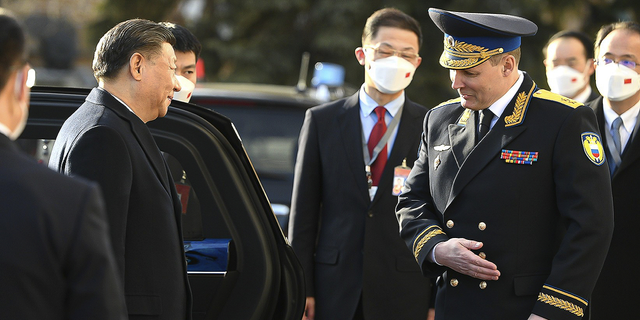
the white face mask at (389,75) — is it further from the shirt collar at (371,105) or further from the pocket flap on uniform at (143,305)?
the pocket flap on uniform at (143,305)

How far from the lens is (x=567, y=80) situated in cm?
477

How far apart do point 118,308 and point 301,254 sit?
5.76 feet

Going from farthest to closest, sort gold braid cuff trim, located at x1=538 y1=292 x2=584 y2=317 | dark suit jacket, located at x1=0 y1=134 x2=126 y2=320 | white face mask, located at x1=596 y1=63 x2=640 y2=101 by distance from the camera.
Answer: white face mask, located at x1=596 y1=63 x2=640 y2=101 < gold braid cuff trim, located at x1=538 y1=292 x2=584 y2=317 < dark suit jacket, located at x1=0 y1=134 x2=126 y2=320

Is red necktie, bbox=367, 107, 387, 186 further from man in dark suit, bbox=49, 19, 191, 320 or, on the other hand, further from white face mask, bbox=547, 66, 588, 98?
white face mask, bbox=547, 66, 588, 98

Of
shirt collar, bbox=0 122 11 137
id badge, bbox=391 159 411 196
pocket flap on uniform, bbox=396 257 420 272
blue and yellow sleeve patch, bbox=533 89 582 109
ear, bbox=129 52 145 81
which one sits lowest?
pocket flap on uniform, bbox=396 257 420 272

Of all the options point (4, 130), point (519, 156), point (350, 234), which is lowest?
point (350, 234)

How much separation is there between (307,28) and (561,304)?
1042cm

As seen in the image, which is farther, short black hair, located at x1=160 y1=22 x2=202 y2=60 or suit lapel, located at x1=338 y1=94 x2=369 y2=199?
short black hair, located at x1=160 y1=22 x2=202 y2=60

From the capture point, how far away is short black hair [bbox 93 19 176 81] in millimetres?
2250

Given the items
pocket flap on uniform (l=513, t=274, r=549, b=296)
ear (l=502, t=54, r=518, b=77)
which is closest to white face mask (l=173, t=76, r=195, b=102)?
ear (l=502, t=54, r=518, b=77)

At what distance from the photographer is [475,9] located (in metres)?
11.0

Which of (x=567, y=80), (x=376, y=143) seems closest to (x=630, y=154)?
(x=376, y=143)

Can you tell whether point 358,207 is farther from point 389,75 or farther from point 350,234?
point 389,75

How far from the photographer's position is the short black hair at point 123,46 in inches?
88.6
